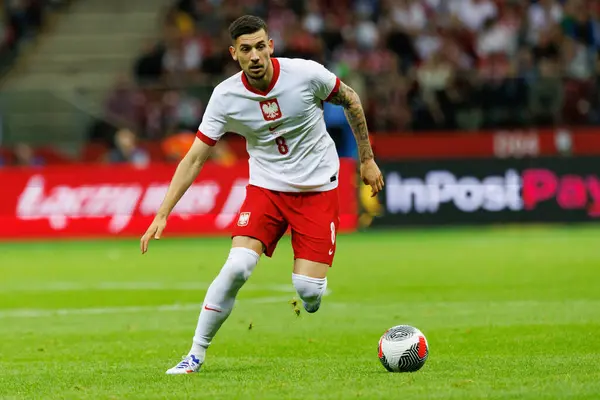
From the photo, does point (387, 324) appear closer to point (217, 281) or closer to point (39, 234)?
point (217, 281)

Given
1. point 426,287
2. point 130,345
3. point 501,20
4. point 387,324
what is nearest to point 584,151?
point 501,20

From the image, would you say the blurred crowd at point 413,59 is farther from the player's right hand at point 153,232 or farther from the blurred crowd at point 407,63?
the player's right hand at point 153,232

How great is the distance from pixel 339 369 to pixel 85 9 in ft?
91.4

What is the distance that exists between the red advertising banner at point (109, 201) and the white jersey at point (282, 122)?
1499 cm

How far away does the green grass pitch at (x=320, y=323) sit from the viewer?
26.5 feet

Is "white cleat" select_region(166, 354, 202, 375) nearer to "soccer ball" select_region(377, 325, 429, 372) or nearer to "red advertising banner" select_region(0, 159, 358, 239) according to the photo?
"soccer ball" select_region(377, 325, 429, 372)

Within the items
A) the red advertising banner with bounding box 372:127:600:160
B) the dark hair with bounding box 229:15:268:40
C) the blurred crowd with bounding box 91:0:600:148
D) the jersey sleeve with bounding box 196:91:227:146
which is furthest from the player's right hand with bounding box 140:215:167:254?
the red advertising banner with bounding box 372:127:600:160

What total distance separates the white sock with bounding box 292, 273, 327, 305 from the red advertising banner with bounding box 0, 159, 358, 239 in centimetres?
1504

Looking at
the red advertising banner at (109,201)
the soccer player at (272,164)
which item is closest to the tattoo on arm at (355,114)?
the soccer player at (272,164)

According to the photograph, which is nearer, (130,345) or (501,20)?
(130,345)

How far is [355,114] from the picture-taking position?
9.42 m

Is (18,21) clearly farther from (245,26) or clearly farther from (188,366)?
(188,366)

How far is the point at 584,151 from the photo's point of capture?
27.5 meters

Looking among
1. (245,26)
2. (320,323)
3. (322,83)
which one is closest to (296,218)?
(322,83)
